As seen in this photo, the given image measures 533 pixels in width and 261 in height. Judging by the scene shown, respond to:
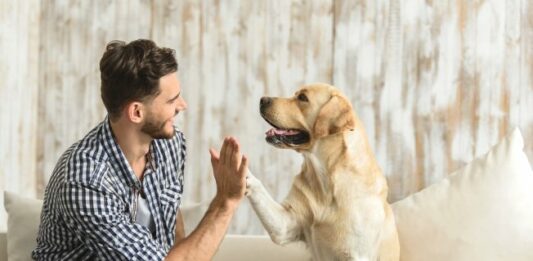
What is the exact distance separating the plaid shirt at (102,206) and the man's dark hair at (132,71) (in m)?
0.10

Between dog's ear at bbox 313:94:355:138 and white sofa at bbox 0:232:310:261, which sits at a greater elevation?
dog's ear at bbox 313:94:355:138

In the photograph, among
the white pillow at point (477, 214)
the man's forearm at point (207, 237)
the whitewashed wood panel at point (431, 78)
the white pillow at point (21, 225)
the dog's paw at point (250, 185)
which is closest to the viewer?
the man's forearm at point (207, 237)

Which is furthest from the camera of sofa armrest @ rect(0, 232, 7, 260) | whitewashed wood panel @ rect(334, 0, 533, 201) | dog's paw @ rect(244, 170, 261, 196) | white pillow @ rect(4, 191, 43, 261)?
whitewashed wood panel @ rect(334, 0, 533, 201)

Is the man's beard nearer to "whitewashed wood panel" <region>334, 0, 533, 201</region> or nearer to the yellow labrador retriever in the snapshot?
A: the yellow labrador retriever

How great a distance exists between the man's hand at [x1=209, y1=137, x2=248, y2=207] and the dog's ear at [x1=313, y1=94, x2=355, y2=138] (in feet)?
0.92

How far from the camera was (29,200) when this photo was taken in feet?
9.02

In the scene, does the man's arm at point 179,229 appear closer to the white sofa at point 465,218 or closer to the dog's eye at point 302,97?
the white sofa at point 465,218

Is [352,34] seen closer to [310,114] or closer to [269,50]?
[269,50]

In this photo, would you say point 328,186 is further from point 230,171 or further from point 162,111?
point 162,111

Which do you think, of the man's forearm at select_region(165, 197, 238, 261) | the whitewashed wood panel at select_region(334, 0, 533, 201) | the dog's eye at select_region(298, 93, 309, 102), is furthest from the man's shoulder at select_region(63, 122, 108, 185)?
the whitewashed wood panel at select_region(334, 0, 533, 201)

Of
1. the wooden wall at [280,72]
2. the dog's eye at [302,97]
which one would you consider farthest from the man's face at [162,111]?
the wooden wall at [280,72]

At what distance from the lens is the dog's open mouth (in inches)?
93.7

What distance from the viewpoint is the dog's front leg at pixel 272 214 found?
236cm

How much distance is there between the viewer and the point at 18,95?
9.90ft
